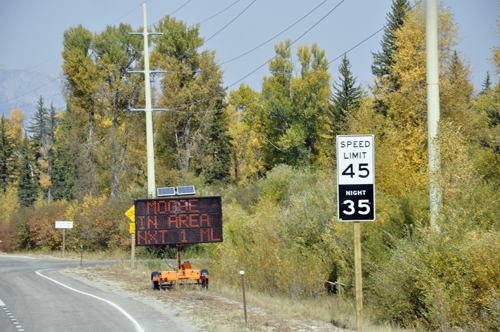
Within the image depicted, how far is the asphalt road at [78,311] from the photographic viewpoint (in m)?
12.5

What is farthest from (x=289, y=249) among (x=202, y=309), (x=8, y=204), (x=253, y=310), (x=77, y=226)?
(x=8, y=204)

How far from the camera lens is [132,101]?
55.0 m

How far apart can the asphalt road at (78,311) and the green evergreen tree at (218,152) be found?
130ft

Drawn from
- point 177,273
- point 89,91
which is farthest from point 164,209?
point 89,91

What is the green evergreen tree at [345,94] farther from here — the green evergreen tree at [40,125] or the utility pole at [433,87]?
the green evergreen tree at [40,125]

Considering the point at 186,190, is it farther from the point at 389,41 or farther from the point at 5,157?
the point at 5,157

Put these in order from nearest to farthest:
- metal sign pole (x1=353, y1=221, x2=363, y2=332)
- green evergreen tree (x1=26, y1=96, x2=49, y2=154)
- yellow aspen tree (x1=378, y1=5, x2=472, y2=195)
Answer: metal sign pole (x1=353, y1=221, x2=363, y2=332) < yellow aspen tree (x1=378, y1=5, x2=472, y2=195) < green evergreen tree (x1=26, y1=96, x2=49, y2=154)

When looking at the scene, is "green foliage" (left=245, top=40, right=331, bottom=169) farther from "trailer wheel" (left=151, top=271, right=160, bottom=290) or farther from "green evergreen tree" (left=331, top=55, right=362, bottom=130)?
"trailer wheel" (left=151, top=271, right=160, bottom=290)

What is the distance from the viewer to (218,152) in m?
62.6

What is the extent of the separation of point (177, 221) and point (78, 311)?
4639 millimetres

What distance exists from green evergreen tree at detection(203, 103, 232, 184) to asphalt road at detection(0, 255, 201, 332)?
130 feet

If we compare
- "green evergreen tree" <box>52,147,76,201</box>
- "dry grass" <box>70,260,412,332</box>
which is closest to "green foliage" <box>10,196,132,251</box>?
"dry grass" <box>70,260,412,332</box>

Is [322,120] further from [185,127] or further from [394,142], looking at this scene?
[394,142]

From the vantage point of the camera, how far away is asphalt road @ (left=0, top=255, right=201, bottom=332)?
41.1ft
